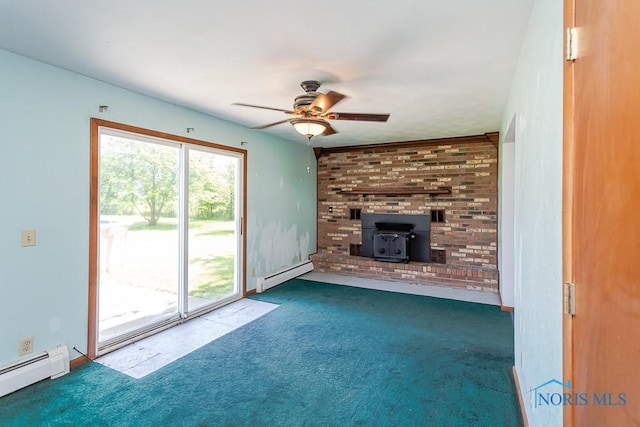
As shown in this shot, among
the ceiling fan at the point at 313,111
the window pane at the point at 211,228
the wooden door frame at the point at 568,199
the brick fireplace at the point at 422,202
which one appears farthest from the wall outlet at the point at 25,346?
the brick fireplace at the point at 422,202

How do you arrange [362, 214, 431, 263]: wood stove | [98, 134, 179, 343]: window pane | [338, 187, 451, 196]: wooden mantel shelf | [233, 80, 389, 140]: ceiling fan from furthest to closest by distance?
1. [362, 214, 431, 263]: wood stove
2. [338, 187, 451, 196]: wooden mantel shelf
3. [98, 134, 179, 343]: window pane
4. [233, 80, 389, 140]: ceiling fan

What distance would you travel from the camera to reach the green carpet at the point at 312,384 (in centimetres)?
210

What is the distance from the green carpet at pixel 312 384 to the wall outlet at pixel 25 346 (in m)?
0.26

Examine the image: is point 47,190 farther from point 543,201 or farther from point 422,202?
point 422,202

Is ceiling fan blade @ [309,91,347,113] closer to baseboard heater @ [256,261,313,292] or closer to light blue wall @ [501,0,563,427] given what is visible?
light blue wall @ [501,0,563,427]

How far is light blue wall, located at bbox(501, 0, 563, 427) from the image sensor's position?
116 centimetres

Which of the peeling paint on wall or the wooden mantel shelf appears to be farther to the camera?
the wooden mantel shelf

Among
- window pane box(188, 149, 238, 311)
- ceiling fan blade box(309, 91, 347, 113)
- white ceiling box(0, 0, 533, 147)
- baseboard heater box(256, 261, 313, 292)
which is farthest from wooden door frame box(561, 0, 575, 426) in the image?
baseboard heater box(256, 261, 313, 292)

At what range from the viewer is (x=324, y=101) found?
2.62m

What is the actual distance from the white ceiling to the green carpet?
242 centimetres

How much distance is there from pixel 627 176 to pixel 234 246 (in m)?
4.33

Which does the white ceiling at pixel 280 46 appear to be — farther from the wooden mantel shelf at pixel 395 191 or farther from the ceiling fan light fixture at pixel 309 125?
the wooden mantel shelf at pixel 395 191

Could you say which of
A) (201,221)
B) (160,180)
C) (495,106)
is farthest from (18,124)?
(495,106)

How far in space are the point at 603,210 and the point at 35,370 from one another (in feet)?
11.5
